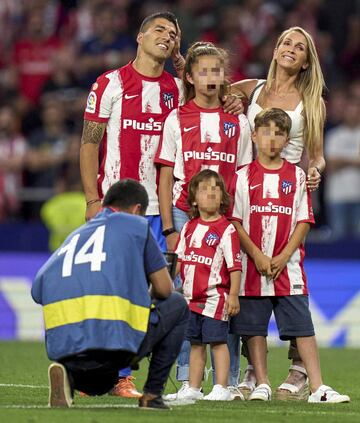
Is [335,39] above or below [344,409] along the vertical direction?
above

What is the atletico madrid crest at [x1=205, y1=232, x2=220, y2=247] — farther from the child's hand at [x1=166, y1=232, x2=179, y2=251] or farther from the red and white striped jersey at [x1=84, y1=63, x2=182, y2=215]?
the red and white striped jersey at [x1=84, y1=63, x2=182, y2=215]

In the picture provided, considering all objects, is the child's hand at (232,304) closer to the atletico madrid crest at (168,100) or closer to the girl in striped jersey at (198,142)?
the girl in striped jersey at (198,142)

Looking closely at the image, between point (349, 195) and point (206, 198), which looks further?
point (349, 195)

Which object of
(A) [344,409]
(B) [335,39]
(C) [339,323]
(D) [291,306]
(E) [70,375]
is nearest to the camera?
(E) [70,375]

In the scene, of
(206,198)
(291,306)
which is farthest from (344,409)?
(206,198)

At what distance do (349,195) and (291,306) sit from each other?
7.17m

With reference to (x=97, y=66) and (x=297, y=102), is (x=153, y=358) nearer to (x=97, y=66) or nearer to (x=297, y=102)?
(x=297, y=102)

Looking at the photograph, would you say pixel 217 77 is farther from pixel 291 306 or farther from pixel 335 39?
pixel 335 39

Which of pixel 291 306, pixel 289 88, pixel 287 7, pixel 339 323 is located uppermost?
pixel 287 7

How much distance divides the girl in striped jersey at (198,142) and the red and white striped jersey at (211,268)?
36 centimetres

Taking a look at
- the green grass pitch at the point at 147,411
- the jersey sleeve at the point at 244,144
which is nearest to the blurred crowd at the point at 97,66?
the green grass pitch at the point at 147,411

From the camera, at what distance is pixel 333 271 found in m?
15.7

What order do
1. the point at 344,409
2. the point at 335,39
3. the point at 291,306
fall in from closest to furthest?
the point at 344,409, the point at 291,306, the point at 335,39

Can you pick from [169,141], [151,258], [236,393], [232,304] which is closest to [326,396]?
[236,393]
